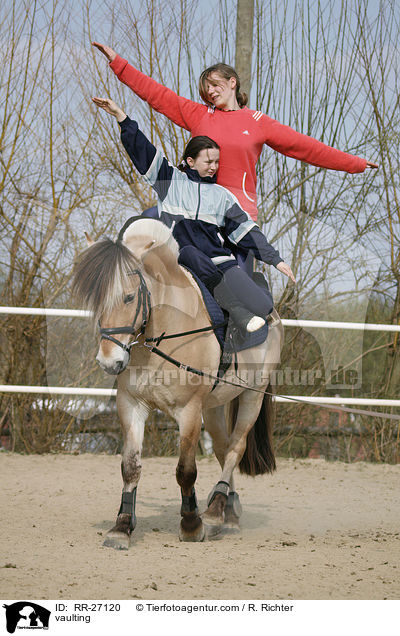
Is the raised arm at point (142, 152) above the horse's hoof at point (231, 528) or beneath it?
above

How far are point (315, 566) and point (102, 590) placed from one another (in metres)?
1.00

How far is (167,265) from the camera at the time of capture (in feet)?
10.4

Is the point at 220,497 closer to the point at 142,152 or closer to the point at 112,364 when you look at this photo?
the point at 112,364

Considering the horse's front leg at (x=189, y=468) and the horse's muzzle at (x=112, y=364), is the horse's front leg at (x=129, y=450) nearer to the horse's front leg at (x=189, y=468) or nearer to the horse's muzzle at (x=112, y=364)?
the horse's front leg at (x=189, y=468)

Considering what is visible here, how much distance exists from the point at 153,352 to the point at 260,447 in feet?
4.88

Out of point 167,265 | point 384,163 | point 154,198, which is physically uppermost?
point 384,163

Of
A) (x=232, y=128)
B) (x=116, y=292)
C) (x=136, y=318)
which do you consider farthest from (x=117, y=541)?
(x=232, y=128)

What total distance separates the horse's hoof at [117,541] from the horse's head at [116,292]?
2.93 ft

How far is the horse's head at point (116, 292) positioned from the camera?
110 inches

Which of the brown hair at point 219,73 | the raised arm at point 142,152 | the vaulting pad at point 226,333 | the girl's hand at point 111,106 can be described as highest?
the brown hair at point 219,73

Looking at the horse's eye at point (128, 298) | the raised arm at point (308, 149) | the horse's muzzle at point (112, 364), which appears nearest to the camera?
the horse's muzzle at point (112, 364)
